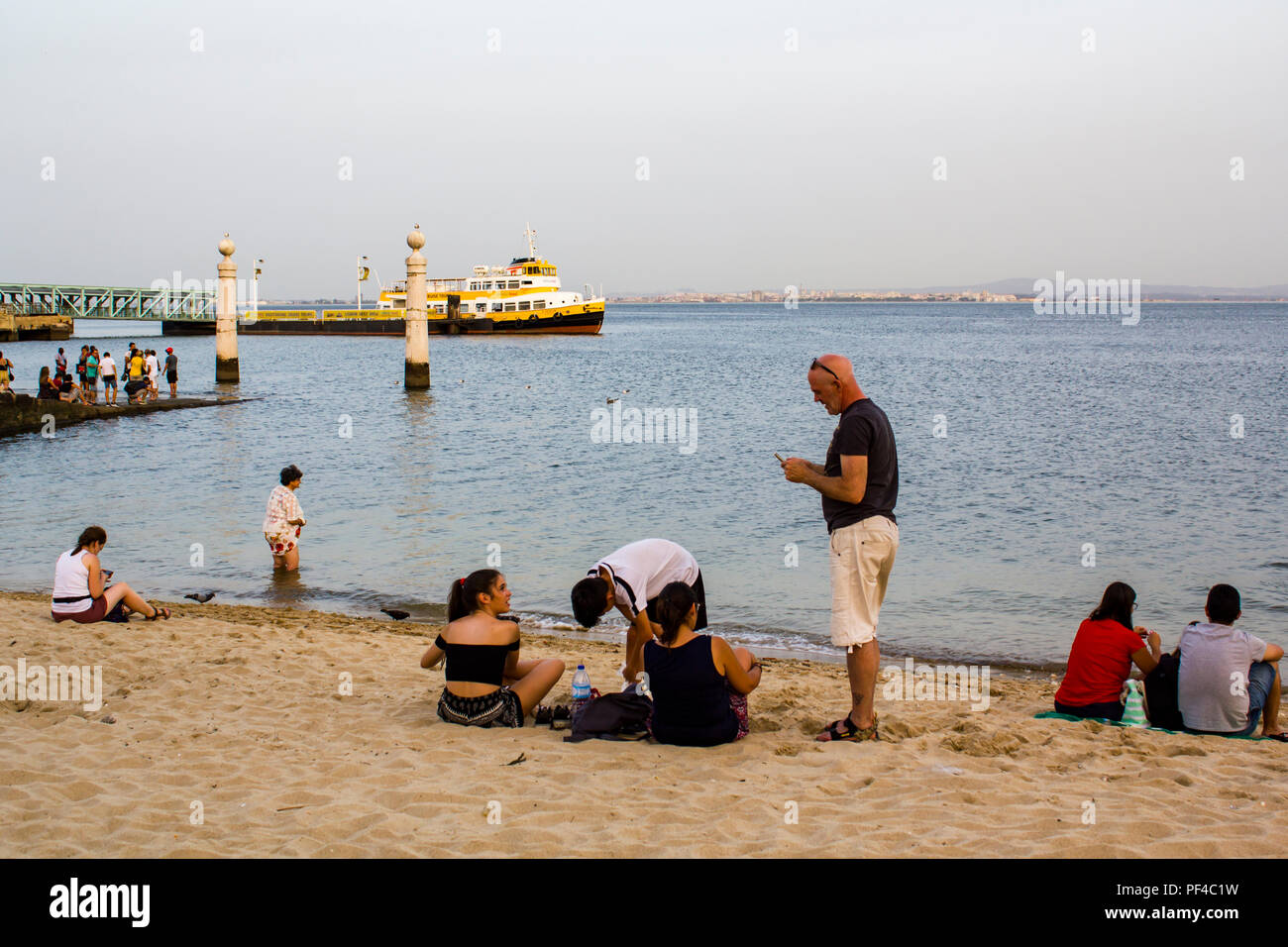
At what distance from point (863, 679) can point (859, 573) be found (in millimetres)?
625

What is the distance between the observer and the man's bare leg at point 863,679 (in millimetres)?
5355

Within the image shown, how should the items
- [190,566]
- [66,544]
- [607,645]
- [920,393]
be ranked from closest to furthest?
[607,645]
[190,566]
[66,544]
[920,393]

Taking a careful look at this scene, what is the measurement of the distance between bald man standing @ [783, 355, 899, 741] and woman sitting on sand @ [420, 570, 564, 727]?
1736 millimetres

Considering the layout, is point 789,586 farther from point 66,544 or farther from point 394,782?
point 66,544

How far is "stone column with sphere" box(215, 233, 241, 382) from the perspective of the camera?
123ft

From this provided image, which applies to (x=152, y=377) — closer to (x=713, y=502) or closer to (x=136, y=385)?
(x=136, y=385)

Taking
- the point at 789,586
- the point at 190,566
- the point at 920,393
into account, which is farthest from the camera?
the point at 920,393

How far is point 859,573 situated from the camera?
5195 millimetres

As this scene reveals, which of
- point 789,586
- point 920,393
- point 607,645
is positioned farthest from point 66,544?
point 920,393

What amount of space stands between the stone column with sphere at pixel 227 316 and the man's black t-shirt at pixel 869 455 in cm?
3601

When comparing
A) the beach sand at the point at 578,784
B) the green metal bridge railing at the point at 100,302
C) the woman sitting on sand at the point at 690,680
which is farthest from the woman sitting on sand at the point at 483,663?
the green metal bridge railing at the point at 100,302

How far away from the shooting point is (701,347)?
79.1 metres

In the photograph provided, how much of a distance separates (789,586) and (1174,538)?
6071 mm

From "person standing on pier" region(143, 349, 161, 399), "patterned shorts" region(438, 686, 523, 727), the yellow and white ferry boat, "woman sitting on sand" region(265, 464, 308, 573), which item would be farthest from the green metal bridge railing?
"patterned shorts" region(438, 686, 523, 727)
